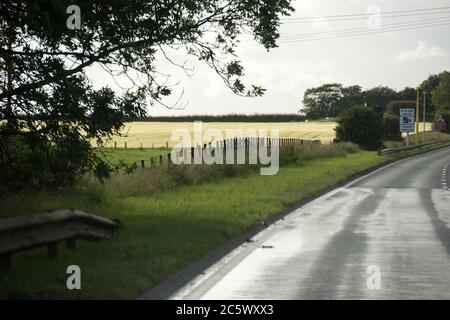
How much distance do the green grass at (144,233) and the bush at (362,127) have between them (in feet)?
158

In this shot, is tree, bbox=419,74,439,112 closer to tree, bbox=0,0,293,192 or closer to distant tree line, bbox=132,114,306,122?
distant tree line, bbox=132,114,306,122

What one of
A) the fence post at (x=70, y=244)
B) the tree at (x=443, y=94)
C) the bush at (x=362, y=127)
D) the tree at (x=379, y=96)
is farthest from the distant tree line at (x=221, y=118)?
the fence post at (x=70, y=244)

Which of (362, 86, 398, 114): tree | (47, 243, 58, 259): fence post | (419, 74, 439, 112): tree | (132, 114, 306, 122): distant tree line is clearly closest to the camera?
(47, 243, 58, 259): fence post

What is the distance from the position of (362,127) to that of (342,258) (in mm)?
63356

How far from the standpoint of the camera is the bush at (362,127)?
2896 inches

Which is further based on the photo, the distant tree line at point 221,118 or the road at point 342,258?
the distant tree line at point 221,118

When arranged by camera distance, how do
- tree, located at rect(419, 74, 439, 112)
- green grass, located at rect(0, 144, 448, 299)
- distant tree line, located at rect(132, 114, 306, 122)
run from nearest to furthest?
green grass, located at rect(0, 144, 448, 299) → distant tree line, located at rect(132, 114, 306, 122) → tree, located at rect(419, 74, 439, 112)

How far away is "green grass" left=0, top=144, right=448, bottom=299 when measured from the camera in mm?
8941

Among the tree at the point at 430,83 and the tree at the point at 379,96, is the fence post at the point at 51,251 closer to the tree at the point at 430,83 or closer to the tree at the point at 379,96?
the tree at the point at 379,96

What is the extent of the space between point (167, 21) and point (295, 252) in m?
5.73

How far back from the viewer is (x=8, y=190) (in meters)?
16.8

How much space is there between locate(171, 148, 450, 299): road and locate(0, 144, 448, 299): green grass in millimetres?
607

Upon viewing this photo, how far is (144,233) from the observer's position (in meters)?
13.5

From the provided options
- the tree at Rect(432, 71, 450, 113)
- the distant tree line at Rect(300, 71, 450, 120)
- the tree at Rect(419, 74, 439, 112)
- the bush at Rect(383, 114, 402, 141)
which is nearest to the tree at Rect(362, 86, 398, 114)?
the distant tree line at Rect(300, 71, 450, 120)
